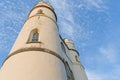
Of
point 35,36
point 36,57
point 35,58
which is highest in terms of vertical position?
point 35,36

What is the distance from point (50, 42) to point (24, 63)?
339 cm

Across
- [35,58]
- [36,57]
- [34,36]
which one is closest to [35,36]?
[34,36]

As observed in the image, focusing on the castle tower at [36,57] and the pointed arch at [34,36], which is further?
the pointed arch at [34,36]

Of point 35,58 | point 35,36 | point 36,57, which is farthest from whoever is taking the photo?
point 35,36

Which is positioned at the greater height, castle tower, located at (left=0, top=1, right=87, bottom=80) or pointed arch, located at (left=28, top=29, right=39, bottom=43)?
pointed arch, located at (left=28, top=29, right=39, bottom=43)

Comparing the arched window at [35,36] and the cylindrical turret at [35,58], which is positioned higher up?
the arched window at [35,36]

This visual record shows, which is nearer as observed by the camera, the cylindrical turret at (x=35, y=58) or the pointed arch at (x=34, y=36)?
the cylindrical turret at (x=35, y=58)

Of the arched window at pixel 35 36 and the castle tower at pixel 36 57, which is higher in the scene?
the arched window at pixel 35 36

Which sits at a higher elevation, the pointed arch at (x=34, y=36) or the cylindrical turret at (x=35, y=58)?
the pointed arch at (x=34, y=36)

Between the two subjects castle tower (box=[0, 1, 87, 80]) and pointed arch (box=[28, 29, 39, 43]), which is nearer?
castle tower (box=[0, 1, 87, 80])

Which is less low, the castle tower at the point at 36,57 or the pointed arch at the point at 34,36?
the pointed arch at the point at 34,36

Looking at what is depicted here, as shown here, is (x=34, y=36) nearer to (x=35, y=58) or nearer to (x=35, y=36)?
(x=35, y=36)

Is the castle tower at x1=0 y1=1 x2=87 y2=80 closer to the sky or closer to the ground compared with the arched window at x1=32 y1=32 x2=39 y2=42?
closer to the ground

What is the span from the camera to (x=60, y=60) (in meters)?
13.0
